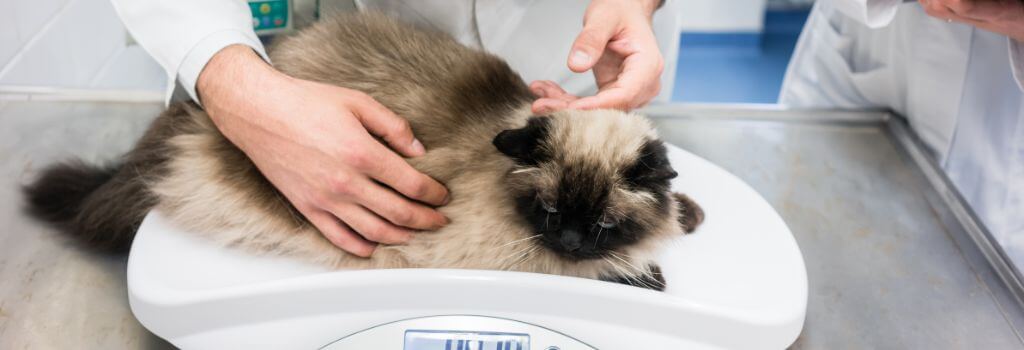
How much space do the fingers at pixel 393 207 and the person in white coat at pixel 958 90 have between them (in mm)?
845

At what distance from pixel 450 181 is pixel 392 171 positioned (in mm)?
108

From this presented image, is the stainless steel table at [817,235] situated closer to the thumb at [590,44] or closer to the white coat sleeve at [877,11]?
the white coat sleeve at [877,11]

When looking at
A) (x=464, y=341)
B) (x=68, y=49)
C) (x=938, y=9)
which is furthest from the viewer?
(x=68, y=49)

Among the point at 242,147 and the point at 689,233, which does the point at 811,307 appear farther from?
the point at 242,147

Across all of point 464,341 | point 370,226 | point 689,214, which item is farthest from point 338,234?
point 689,214

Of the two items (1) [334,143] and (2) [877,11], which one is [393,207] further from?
(2) [877,11]

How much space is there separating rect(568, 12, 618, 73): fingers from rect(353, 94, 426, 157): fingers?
0.80 ft

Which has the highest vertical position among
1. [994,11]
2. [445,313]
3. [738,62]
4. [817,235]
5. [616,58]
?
[994,11]

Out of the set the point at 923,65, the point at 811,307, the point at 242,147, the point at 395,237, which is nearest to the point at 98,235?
the point at 242,147

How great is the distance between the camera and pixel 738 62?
3482 millimetres

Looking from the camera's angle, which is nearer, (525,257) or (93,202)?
(525,257)

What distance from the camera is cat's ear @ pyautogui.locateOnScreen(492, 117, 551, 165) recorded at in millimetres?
864

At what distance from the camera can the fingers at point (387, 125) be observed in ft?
2.98

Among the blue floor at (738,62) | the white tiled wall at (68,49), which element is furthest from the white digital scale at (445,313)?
the blue floor at (738,62)
